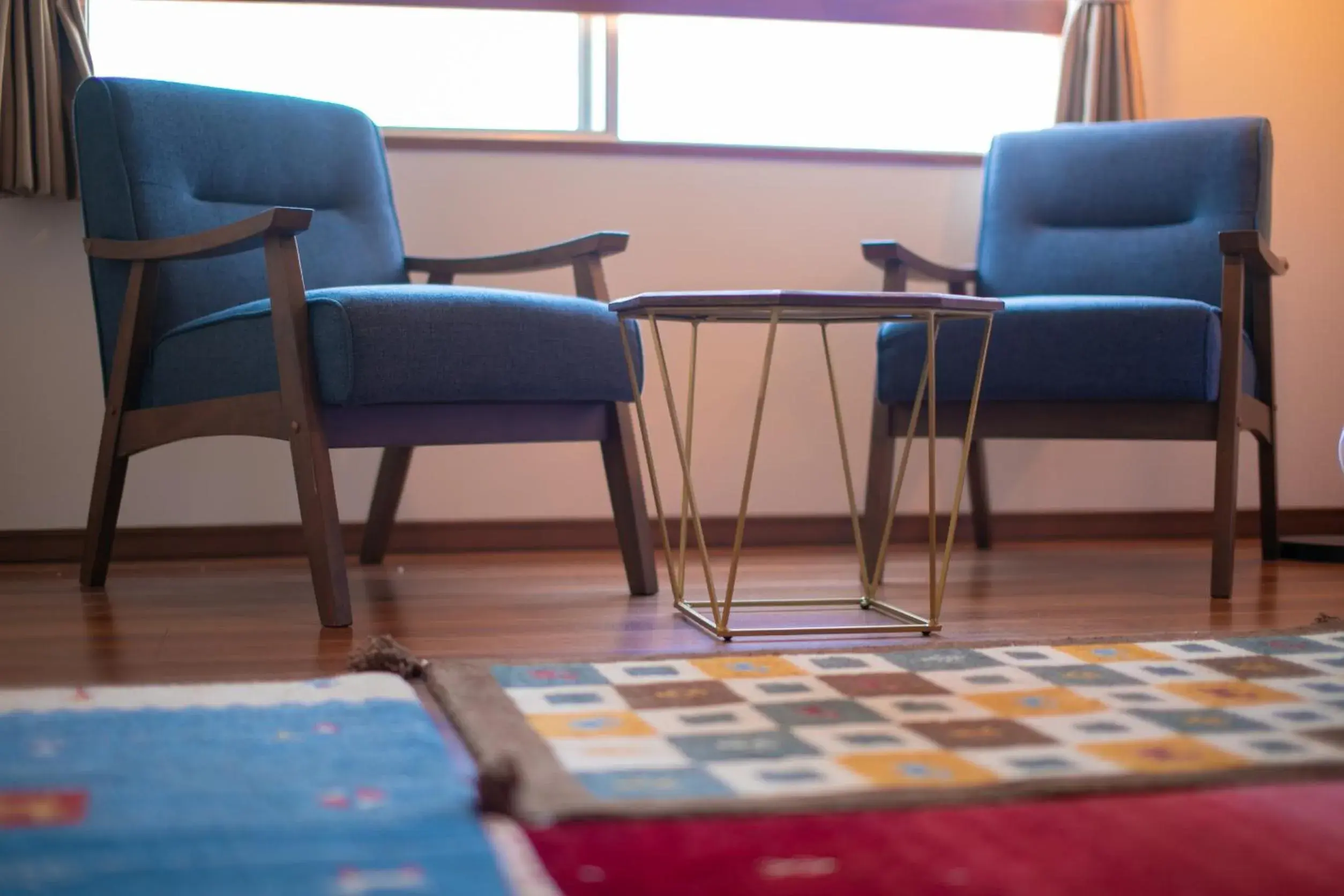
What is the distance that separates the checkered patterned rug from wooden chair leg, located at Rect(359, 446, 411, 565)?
120 cm

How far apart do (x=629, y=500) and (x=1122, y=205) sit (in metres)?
1.23

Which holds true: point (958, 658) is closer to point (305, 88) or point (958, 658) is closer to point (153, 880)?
point (153, 880)

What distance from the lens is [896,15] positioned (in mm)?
3055

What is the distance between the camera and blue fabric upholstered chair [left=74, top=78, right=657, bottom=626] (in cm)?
180

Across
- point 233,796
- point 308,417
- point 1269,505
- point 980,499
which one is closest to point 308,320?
point 308,417

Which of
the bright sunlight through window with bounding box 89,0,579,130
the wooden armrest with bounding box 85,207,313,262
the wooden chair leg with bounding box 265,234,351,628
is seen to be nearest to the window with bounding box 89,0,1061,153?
the bright sunlight through window with bounding box 89,0,579,130

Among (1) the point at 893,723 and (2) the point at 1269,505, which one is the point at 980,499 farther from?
(1) the point at 893,723

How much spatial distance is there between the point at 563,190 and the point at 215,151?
32.1 inches

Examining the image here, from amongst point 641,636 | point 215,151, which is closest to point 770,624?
point 641,636

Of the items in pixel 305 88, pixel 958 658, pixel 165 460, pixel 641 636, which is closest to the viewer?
pixel 958 658

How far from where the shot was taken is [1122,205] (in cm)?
266

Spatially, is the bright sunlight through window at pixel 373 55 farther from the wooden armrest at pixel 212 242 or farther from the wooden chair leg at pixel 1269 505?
the wooden chair leg at pixel 1269 505

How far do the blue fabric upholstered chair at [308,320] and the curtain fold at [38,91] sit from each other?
421 millimetres

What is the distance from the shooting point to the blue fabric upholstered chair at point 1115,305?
6.98 feet
